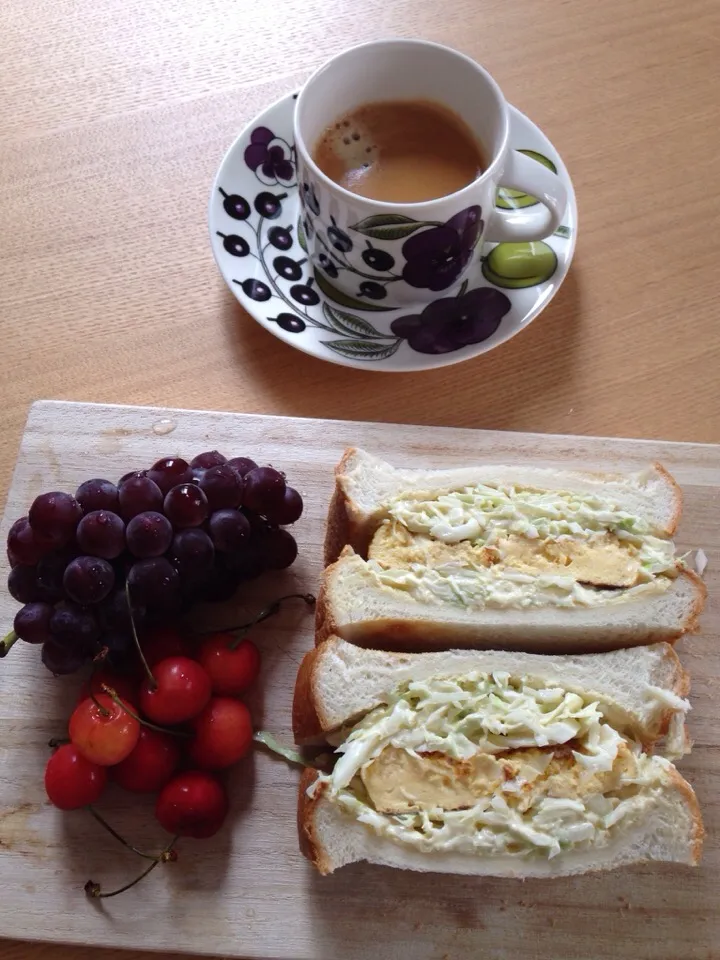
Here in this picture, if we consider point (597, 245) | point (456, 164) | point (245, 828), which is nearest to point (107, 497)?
point (245, 828)

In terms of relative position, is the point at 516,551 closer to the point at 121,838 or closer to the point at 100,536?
the point at 100,536

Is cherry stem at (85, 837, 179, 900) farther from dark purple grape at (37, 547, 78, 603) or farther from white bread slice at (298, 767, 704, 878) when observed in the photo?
dark purple grape at (37, 547, 78, 603)

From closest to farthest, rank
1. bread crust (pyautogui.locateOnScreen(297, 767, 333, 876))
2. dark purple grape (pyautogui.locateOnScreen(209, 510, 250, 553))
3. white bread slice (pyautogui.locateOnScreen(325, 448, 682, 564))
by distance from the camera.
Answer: bread crust (pyautogui.locateOnScreen(297, 767, 333, 876)) → dark purple grape (pyautogui.locateOnScreen(209, 510, 250, 553)) → white bread slice (pyautogui.locateOnScreen(325, 448, 682, 564))

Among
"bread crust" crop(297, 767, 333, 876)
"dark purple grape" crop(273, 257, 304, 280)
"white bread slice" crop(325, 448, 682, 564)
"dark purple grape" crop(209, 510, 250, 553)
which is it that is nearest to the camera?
"bread crust" crop(297, 767, 333, 876)

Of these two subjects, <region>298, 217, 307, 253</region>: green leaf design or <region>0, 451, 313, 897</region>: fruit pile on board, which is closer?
<region>0, 451, 313, 897</region>: fruit pile on board

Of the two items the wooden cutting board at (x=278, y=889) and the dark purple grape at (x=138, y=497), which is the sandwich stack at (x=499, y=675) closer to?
the wooden cutting board at (x=278, y=889)

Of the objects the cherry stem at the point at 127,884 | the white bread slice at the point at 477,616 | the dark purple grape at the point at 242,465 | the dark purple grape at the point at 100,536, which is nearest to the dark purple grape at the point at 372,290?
the dark purple grape at the point at 242,465

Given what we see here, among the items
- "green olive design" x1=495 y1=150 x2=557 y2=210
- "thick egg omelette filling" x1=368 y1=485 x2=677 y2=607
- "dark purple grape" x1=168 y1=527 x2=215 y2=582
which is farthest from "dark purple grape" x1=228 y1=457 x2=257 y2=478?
"green olive design" x1=495 y1=150 x2=557 y2=210

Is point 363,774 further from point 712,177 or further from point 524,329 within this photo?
point 712,177
